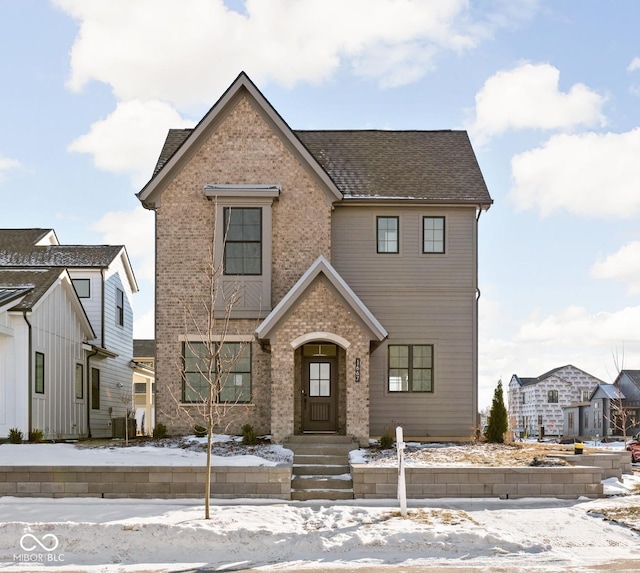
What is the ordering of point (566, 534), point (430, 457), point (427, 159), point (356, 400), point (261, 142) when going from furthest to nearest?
point (427, 159) → point (261, 142) → point (356, 400) → point (430, 457) → point (566, 534)

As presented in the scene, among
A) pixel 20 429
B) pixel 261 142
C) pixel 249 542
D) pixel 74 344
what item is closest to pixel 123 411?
pixel 74 344

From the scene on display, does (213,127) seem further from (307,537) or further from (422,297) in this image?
(307,537)

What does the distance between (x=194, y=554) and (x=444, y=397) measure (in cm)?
1282

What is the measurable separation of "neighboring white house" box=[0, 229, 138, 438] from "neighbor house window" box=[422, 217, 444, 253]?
10.9m

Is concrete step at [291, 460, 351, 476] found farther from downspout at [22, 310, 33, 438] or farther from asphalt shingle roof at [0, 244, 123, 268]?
asphalt shingle roof at [0, 244, 123, 268]

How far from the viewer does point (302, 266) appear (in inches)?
887

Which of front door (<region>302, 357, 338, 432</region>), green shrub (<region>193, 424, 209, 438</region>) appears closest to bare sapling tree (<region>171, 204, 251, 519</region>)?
green shrub (<region>193, 424, 209, 438</region>)

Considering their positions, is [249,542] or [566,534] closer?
[249,542]

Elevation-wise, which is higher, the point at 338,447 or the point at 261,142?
the point at 261,142

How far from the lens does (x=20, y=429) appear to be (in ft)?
70.0

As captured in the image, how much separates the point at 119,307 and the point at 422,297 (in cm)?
1388

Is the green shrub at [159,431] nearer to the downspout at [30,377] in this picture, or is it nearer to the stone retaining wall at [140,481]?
the downspout at [30,377]

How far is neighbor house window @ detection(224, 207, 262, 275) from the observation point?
2236 centimetres

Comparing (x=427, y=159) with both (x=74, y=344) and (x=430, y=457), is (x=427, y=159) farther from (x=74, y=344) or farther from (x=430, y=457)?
(x=74, y=344)
